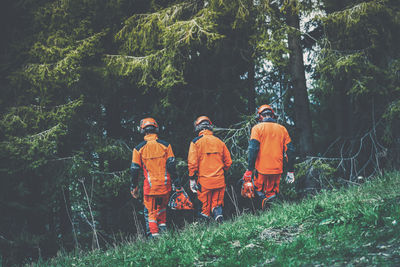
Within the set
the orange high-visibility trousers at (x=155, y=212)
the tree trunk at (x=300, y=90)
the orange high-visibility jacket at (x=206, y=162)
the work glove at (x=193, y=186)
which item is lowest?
the orange high-visibility trousers at (x=155, y=212)

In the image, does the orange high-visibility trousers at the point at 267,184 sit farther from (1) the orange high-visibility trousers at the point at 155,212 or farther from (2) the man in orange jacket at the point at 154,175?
(1) the orange high-visibility trousers at the point at 155,212

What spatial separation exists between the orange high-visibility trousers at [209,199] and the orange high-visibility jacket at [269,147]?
93cm

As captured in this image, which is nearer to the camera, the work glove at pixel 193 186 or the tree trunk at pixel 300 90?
the work glove at pixel 193 186

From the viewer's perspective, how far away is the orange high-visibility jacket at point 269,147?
23.6 feet

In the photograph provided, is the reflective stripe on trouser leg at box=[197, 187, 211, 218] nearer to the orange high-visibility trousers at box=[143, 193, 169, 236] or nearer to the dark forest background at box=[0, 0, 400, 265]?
the orange high-visibility trousers at box=[143, 193, 169, 236]

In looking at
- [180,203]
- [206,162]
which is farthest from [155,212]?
[206,162]

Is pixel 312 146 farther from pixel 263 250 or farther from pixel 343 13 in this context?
pixel 263 250

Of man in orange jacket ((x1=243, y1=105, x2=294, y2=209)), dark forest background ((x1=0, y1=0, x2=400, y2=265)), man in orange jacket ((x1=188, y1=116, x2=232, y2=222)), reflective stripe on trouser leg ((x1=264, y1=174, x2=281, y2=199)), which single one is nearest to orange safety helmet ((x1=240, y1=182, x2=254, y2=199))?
man in orange jacket ((x1=243, y1=105, x2=294, y2=209))

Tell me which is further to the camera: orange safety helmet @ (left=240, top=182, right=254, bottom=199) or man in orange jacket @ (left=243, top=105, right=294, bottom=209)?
orange safety helmet @ (left=240, top=182, right=254, bottom=199)

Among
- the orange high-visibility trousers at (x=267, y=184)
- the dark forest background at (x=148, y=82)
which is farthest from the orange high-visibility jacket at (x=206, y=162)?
the dark forest background at (x=148, y=82)

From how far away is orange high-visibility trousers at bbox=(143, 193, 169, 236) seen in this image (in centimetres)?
703

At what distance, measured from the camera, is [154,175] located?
7.11 meters

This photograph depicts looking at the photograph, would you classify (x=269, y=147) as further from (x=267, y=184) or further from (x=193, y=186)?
(x=193, y=186)

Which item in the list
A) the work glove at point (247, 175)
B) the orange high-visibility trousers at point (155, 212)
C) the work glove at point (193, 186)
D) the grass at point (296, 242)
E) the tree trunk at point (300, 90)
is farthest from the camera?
the tree trunk at point (300, 90)
